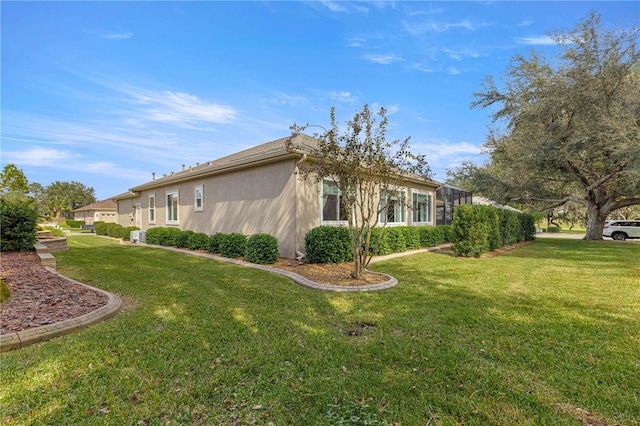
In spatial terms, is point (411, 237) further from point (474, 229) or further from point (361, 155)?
point (361, 155)

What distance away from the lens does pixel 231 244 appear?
9977mm

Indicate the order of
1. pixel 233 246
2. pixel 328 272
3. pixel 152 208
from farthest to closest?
pixel 152 208 → pixel 233 246 → pixel 328 272

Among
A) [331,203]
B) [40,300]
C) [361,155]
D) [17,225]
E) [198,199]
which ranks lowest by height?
[40,300]

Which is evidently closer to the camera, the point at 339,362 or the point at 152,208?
the point at 339,362

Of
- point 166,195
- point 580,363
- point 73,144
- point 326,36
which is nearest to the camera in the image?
point 580,363

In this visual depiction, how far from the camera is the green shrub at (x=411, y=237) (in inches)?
480

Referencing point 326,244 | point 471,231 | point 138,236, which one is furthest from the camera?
point 138,236

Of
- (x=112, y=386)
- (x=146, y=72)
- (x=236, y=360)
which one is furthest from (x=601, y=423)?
(x=146, y=72)

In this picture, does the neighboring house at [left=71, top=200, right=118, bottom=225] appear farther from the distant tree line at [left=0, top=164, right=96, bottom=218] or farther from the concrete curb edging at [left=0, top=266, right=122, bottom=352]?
the concrete curb edging at [left=0, top=266, right=122, bottom=352]

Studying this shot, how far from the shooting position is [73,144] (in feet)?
45.4

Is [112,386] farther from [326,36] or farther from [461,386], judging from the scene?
[326,36]

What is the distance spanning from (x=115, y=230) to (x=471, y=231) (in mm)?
21740

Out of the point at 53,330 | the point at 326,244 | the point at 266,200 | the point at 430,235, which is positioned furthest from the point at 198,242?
the point at 430,235

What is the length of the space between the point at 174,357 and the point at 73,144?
1551 centimetres
